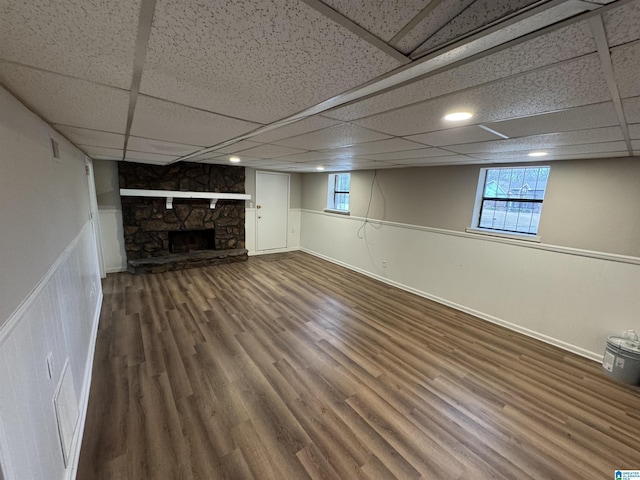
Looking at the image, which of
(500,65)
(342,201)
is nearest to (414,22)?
(500,65)

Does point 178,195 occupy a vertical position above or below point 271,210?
above

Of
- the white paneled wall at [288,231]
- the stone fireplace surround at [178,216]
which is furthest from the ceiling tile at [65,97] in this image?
the white paneled wall at [288,231]

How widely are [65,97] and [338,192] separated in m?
5.20

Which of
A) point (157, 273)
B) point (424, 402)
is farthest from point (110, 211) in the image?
point (424, 402)

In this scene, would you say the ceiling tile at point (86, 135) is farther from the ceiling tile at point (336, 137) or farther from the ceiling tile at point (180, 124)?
the ceiling tile at point (336, 137)

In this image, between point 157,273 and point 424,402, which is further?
point 157,273

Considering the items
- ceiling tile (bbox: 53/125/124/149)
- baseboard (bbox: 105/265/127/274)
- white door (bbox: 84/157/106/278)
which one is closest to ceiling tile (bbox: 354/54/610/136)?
ceiling tile (bbox: 53/125/124/149)

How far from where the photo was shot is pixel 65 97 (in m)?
1.15

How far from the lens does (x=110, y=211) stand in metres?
4.60

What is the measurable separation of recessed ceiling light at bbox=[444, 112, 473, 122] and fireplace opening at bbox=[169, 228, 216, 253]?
17.5 ft

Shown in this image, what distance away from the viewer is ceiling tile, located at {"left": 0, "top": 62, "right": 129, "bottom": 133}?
0.93m

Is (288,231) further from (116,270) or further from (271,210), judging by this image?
(116,270)

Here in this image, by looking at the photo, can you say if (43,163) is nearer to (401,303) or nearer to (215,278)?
(215,278)

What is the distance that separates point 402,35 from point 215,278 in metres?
4.70
